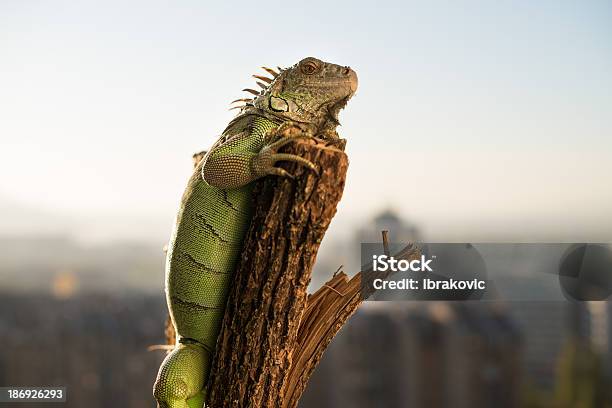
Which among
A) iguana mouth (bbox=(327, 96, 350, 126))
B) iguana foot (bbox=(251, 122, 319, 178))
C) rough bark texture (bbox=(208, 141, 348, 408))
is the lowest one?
rough bark texture (bbox=(208, 141, 348, 408))

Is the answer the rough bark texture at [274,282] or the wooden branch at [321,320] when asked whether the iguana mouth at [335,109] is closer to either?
the rough bark texture at [274,282]

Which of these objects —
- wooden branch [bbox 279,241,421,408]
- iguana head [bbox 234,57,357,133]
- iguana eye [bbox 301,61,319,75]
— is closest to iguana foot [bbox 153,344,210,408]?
wooden branch [bbox 279,241,421,408]

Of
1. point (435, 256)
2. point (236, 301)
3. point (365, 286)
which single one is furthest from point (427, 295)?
point (236, 301)

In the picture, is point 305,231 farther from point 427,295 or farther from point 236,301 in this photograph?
point 427,295

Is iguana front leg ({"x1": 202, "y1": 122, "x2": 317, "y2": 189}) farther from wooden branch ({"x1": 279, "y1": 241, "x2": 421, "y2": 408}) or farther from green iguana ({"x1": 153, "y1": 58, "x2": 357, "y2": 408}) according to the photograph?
wooden branch ({"x1": 279, "y1": 241, "x2": 421, "y2": 408})

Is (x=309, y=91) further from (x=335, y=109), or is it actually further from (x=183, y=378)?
(x=183, y=378)

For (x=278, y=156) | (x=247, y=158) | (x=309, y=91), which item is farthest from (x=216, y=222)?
(x=309, y=91)

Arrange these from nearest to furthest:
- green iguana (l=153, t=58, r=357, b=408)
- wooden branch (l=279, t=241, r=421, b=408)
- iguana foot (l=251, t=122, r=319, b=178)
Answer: iguana foot (l=251, t=122, r=319, b=178) < green iguana (l=153, t=58, r=357, b=408) < wooden branch (l=279, t=241, r=421, b=408)
